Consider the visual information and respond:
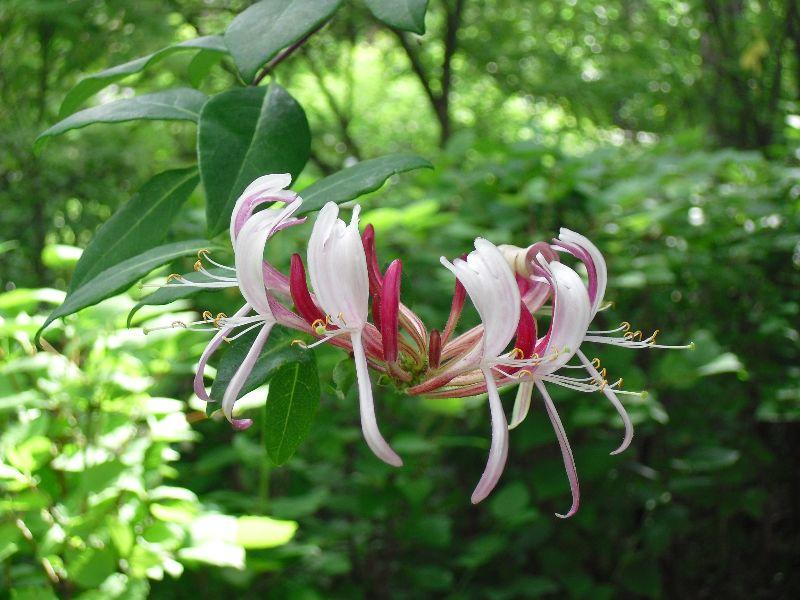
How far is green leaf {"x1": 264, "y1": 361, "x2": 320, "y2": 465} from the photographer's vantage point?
0.50 meters

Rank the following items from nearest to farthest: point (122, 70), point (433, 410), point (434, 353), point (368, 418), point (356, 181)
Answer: point (368, 418) → point (434, 353) → point (356, 181) → point (122, 70) → point (433, 410)

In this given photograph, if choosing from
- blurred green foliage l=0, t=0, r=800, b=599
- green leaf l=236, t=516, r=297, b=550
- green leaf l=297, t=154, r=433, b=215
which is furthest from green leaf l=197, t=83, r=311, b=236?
green leaf l=236, t=516, r=297, b=550

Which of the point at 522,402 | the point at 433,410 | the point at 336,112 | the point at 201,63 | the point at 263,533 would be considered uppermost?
the point at 201,63

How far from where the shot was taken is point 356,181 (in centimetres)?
56

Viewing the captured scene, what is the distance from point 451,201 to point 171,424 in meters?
0.97

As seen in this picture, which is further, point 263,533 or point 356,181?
point 263,533

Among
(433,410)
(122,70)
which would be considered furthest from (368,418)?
(433,410)

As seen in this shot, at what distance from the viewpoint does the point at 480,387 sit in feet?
1.43

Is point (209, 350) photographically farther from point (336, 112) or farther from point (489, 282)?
point (336, 112)

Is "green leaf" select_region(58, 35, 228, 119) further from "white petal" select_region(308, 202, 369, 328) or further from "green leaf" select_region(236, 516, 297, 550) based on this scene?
"green leaf" select_region(236, 516, 297, 550)

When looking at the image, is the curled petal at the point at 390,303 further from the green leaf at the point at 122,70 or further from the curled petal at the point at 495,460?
the green leaf at the point at 122,70

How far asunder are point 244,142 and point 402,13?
0.13 metres

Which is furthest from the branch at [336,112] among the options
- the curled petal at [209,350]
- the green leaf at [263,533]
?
the curled petal at [209,350]

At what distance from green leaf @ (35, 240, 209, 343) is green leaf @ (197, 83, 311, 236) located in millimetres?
50
